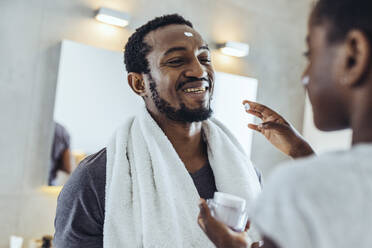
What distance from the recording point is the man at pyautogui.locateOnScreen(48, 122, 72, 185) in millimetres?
1646

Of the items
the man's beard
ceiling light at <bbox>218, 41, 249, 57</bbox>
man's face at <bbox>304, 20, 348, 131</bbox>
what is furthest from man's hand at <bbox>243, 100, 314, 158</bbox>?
ceiling light at <bbox>218, 41, 249, 57</bbox>

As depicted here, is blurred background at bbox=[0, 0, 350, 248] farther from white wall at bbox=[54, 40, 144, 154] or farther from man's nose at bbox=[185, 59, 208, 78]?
man's nose at bbox=[185, 59, 208, 78]

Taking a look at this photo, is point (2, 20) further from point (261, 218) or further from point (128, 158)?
point (261, 218)

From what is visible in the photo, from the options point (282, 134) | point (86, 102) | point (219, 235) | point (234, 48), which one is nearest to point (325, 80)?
point (219, 235)

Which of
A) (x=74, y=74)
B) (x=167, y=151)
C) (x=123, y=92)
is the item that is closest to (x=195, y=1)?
(x=123, y=92)

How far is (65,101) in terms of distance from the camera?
1.65 meters

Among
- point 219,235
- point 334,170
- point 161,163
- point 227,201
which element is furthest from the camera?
point 161,163

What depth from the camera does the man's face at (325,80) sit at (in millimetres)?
425

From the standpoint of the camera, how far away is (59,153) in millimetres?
1654

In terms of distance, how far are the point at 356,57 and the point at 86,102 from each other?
143 centimetres

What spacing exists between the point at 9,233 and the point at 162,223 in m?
0.98

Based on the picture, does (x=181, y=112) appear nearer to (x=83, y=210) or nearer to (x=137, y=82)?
(x=137, y=82)

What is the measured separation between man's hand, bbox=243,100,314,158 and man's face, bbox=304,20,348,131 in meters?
0.35

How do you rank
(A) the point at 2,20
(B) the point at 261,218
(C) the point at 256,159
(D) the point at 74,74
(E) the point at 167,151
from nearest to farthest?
(B) the point at 261,218, (E) the point at 167,151, (A) the point at 2,20, (D) the point at 74,74, (C) the point at 256,159
